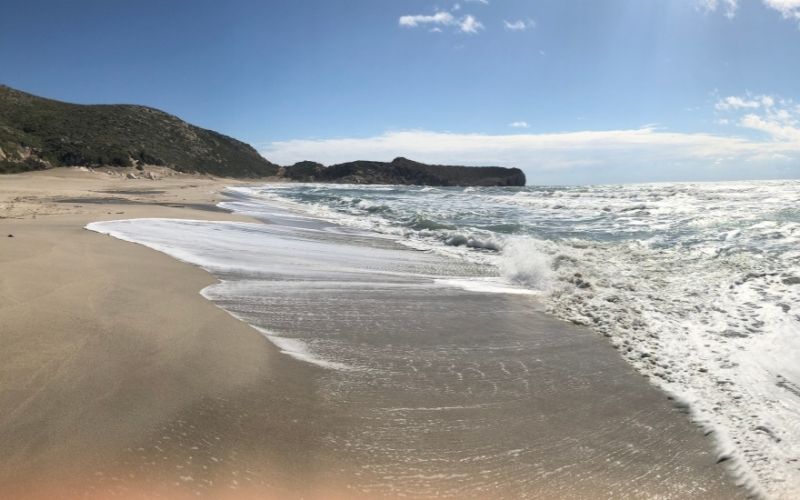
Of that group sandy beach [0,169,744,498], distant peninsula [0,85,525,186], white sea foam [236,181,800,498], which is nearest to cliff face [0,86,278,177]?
distant peninsula [0,85,525,186]

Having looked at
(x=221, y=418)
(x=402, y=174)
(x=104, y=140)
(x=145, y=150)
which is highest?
(x=104, y=140)

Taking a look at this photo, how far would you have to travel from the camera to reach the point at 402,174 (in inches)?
3295

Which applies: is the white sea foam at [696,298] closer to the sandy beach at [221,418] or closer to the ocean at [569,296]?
the ocean at [569,296]

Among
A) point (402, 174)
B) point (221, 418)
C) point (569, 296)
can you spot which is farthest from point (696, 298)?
point (402, 174)

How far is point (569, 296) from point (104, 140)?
51542mm

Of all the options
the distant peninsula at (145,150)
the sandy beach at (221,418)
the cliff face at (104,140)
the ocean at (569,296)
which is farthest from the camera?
the distant peninsula at (145,150)

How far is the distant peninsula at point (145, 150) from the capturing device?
125 ft

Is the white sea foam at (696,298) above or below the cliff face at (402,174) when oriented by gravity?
below

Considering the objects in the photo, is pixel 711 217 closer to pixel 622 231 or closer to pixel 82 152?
pixel 622 231

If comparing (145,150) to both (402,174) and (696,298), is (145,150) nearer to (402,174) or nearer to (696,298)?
(402,174)

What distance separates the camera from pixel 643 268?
7.40 metres

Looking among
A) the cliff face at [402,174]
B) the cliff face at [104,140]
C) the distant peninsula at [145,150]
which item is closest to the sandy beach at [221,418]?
the cliff face at [104,140]

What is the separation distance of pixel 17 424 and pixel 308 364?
5.31 feet

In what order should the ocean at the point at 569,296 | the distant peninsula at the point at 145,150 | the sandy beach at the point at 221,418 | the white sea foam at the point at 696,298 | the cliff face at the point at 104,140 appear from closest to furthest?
the sandy beach at the point at 221,418
the white sea foam at the point at 696,298
the ocean at the point at 569,296
the cliff face at the point at 104,140
the distant peninsula at the point at 145,150
